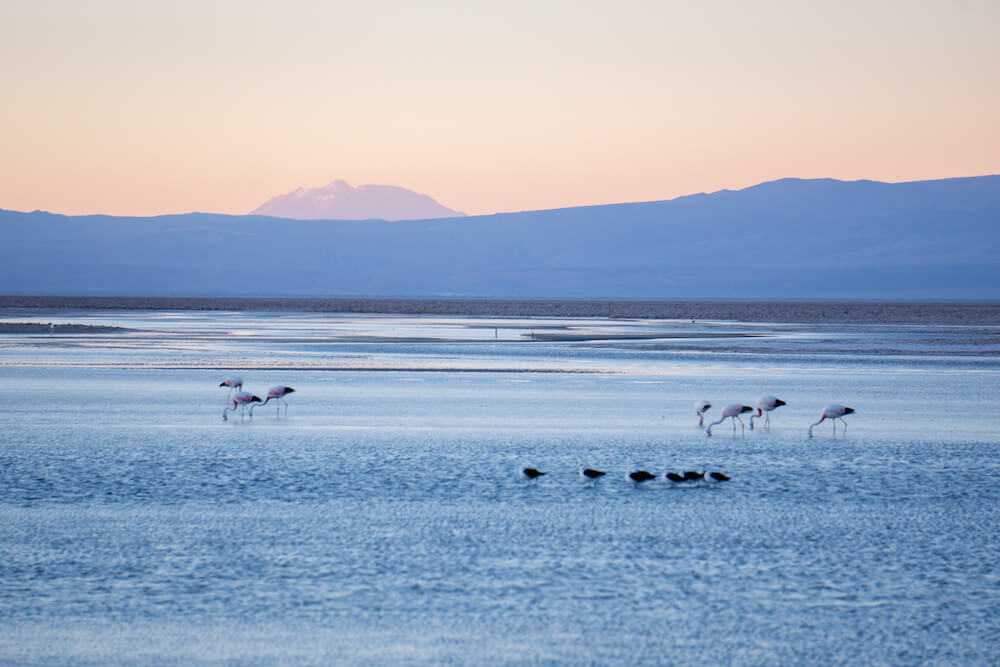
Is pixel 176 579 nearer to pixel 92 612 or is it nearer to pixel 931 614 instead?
pixel 92 612

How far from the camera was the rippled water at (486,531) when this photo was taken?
21.7ft

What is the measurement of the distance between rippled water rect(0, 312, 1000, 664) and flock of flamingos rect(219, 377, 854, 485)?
18 cm

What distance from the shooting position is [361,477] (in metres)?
11.3

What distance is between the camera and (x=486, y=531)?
357 inches

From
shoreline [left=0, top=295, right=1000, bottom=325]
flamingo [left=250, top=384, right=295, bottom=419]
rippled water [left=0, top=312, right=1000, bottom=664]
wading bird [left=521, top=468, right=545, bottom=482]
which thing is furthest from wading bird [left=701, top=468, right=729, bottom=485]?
shoreline [left=0, top=295, right=1000, bottom=325]

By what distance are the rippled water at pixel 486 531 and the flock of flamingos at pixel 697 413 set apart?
0.18m

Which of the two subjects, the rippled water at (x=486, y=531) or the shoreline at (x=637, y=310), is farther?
the shoreline at (x=637, y=310)

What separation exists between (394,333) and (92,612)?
3493cm

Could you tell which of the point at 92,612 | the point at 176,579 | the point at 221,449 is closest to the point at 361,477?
the point at 221,449

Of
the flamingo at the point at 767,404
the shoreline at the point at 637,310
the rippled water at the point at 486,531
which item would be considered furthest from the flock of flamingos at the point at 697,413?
the shoreline at the point at 637,310

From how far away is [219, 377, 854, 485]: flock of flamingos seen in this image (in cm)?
1117

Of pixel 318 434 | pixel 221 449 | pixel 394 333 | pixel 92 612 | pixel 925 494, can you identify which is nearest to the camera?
pixel 92 612

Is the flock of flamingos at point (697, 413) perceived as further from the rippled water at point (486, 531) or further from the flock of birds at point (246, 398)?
the rippled water at point (486, 531)

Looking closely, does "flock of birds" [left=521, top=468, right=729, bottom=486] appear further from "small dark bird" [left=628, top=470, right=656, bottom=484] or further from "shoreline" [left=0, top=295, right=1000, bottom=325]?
"shoreline" [left=0, top=295, right=1000, bottom=325]
